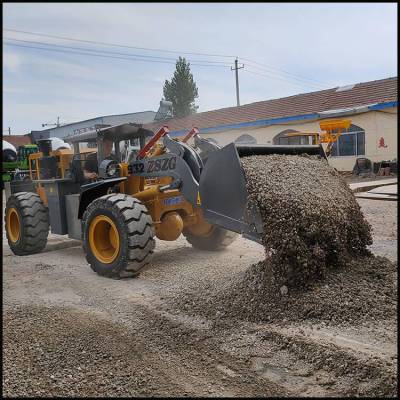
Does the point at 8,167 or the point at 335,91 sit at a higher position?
the point at 335,91

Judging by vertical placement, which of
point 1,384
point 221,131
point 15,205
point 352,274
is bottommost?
point 1,384

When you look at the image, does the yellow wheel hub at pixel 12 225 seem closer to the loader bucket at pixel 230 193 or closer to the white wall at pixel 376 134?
the loader bucket at pixel 230 193

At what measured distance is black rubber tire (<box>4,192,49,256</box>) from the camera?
23.4 ft

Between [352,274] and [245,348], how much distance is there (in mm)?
1394

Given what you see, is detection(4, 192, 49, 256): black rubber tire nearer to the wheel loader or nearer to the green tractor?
the wheel loader

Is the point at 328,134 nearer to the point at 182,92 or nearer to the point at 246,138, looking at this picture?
the point at 246,138

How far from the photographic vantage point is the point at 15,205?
734 centimetres

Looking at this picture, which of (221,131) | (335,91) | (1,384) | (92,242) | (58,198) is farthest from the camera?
(221,131)

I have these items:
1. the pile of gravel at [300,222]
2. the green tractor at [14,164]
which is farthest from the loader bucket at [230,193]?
the green tractor at [14,164]

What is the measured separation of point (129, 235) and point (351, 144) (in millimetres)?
16626

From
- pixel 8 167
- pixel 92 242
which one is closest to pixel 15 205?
pixel 92 242

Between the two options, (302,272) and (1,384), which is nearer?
(1,384)

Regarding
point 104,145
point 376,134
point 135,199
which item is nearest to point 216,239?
point 135,199

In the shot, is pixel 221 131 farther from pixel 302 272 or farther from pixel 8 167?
pixel 302 272
